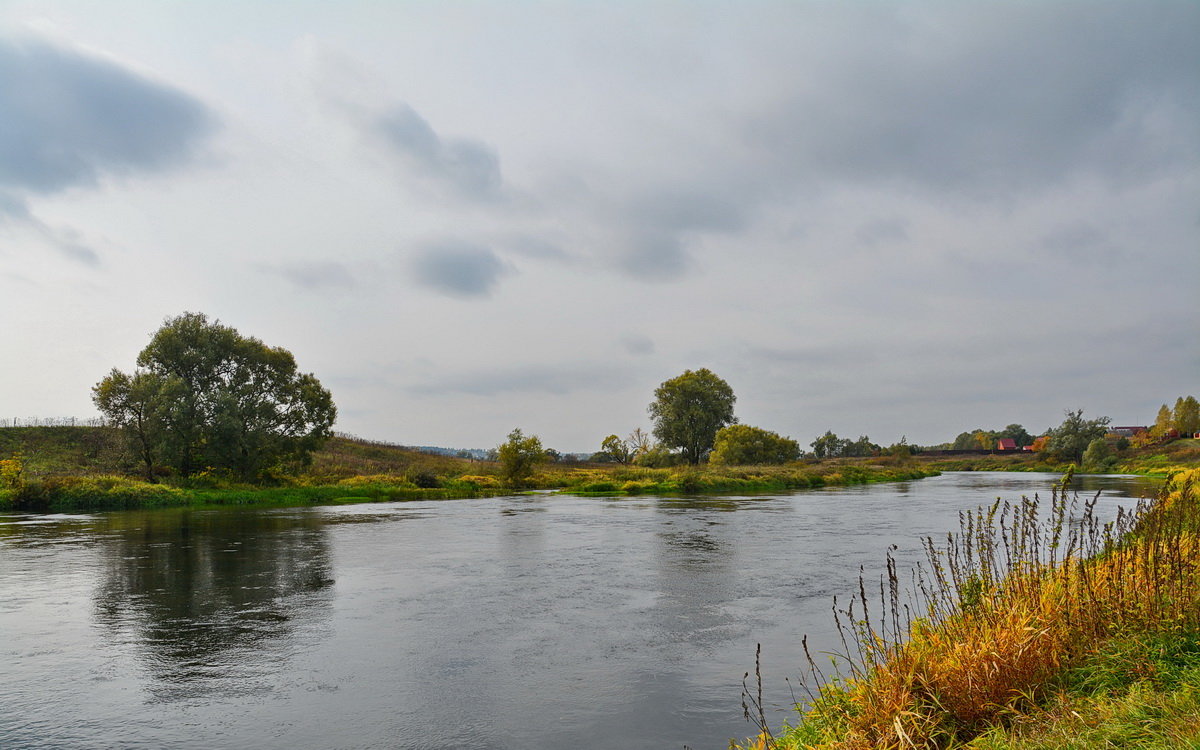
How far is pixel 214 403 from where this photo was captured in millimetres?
42406

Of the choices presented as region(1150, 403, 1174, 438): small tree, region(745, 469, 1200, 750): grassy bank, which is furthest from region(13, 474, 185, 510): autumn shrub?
region(1150, 403, 1174, 438): small tree

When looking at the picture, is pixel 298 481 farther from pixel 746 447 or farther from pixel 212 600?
pixel 746 447

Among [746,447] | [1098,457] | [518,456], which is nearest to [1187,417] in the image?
[1098,457]

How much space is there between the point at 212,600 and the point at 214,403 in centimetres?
3511

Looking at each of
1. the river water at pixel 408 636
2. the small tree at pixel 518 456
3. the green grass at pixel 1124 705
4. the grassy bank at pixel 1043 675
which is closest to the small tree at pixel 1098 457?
the small tree at pixel 518 456

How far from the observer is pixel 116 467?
1661 inches

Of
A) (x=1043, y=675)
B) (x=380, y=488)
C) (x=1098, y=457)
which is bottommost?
(x=1098, y=457)

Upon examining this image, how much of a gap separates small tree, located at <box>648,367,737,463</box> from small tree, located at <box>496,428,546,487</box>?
32377 millimetres

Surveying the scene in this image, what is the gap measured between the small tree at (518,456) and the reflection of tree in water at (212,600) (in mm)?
27734

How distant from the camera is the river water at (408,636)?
6.44 meters

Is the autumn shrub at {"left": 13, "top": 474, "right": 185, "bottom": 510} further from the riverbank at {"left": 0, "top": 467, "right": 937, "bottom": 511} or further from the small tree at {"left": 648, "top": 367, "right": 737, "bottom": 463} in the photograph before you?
the small tree at {"left": 648, "top": 367, "right": 737, "bottom": 463}

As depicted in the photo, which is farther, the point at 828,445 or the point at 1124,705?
the point at 828,445

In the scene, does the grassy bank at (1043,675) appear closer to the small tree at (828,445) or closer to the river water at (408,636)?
the river water at (408,636)

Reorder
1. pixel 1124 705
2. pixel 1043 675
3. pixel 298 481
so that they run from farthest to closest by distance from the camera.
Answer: pixel 298 481 → pixel 1043 675 → pixel 1124 705
